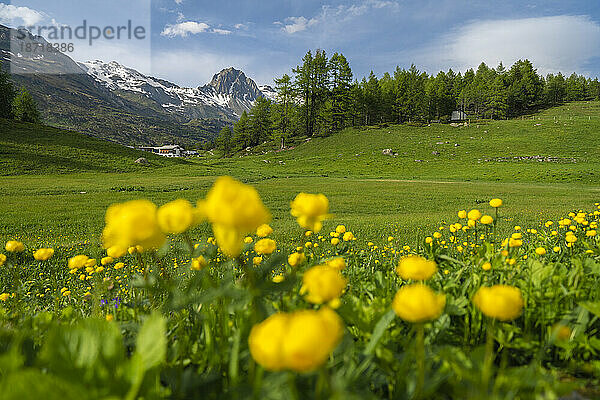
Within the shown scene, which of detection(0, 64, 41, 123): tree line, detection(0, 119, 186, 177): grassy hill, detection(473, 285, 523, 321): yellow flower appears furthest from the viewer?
detection(0, 64, 41, 123): tree line

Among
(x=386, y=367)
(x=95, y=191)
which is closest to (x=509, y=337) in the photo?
(x=386, y=367)

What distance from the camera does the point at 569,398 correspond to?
889 mm

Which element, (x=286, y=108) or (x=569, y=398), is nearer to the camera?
(x=569, y=398)

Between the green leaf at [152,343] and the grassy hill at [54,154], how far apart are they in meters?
25.3

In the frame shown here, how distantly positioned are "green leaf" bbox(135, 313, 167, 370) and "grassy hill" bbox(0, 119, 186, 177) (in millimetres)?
25259

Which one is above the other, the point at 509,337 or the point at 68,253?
the point at 509,337

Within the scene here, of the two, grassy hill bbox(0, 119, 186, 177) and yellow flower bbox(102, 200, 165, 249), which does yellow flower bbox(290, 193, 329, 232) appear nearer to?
yellow flower bbox(102, 200, 165, 249)

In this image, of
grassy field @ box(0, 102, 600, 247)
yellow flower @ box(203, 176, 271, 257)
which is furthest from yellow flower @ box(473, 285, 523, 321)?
grassy field @ box(0, 102, 600, 247)

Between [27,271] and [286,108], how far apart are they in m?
41.1

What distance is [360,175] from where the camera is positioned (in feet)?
83.9

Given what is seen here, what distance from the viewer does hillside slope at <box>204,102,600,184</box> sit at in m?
23.9

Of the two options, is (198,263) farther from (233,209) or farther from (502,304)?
(502,304)

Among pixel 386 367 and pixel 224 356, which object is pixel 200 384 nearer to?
pixel 224 356

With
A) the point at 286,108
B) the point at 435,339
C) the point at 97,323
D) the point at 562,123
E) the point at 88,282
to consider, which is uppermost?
the point at 286,108
